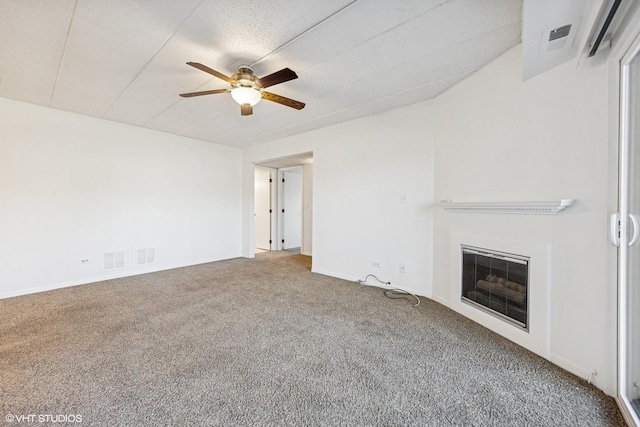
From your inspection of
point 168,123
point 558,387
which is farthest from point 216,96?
point 558,387

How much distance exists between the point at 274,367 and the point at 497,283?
2.06 metres

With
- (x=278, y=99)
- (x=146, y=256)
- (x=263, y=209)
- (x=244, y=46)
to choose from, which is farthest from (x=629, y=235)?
(x=263, y=209)

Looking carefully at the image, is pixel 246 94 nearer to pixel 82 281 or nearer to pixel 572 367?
pixel 572 367

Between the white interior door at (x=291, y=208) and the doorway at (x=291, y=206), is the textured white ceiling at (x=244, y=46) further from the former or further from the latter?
the white interior door at (x=291, y=208)

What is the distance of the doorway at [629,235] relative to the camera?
55.6 inches

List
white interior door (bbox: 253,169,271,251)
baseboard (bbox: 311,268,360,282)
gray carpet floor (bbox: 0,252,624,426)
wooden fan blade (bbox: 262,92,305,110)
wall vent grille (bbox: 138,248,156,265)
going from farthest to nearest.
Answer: white interior door (bbox: 253,169,271,251), wall vent grille (bbox: 138,248,156,265), baseboard (bbox: 311,268,360,282), wooden fan blade (bbox: 262,92,305,110), gray carpet floor (bbox: 0,252,624,426)

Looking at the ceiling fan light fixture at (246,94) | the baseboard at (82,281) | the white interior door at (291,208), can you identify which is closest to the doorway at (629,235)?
the ceiling fan light fixture at (246,94)

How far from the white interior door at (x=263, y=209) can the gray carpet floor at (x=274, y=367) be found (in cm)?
379

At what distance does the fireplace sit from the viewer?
206 centimetres

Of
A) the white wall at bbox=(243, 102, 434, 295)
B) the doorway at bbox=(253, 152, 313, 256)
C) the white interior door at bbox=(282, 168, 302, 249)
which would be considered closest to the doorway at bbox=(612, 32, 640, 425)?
the white wall at bbox=(243, 102, 434, 295)

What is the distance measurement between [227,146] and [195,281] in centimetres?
292

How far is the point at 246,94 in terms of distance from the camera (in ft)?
7.53

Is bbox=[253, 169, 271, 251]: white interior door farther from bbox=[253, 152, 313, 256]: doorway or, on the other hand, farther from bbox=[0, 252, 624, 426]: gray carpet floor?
bbox=[0, 252, 624, 426]: gray carpet floor

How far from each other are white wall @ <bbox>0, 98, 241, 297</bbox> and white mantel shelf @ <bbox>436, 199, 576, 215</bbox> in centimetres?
441
